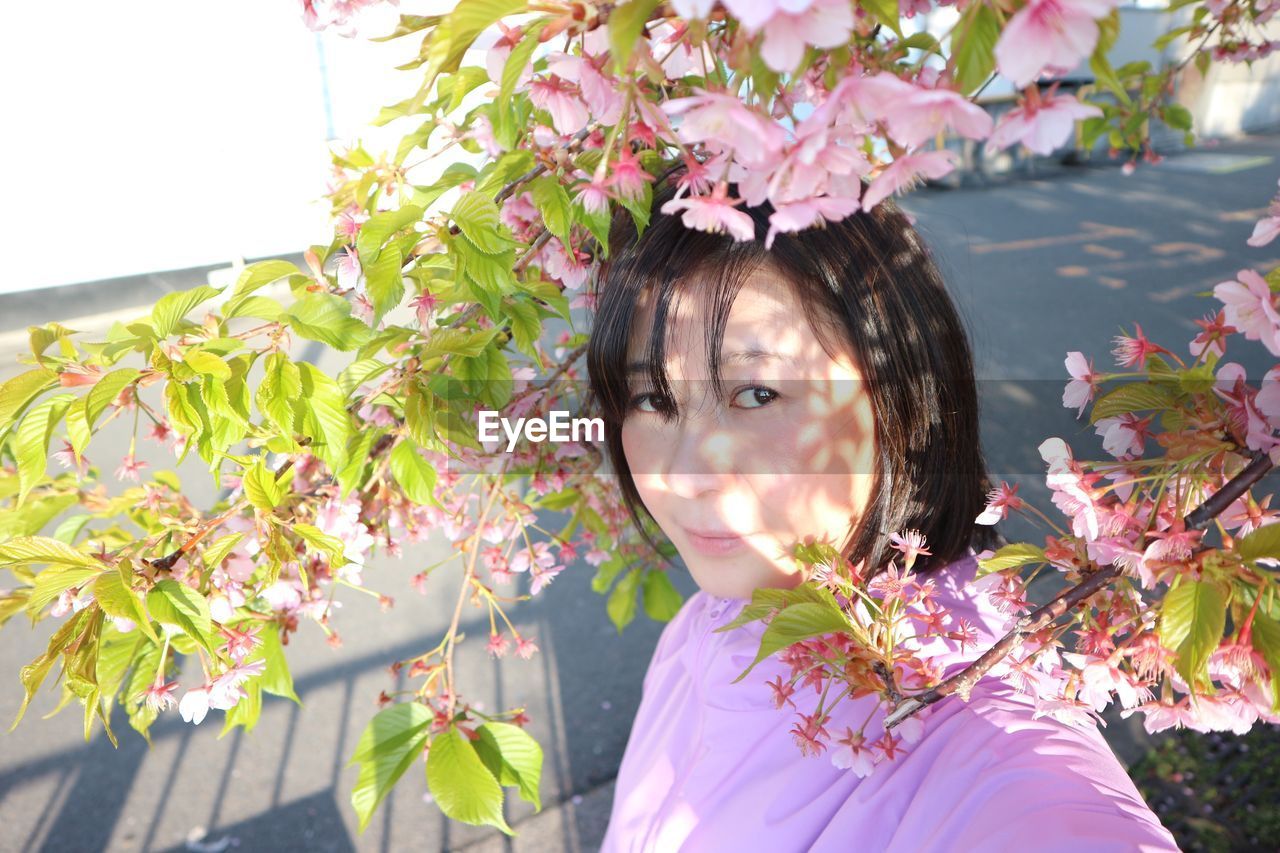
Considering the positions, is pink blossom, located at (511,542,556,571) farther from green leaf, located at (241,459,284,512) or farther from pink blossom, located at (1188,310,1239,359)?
pink blossom, located at (1188,310,1239,359)

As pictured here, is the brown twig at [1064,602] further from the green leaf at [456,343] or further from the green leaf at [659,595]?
the green leaf at [659,595]

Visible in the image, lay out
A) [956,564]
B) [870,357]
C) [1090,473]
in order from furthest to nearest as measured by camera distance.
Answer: [956,564] → [870,357] → [1090,473]

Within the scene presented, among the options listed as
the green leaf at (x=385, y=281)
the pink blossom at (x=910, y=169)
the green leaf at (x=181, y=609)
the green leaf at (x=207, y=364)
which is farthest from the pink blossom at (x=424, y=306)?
the pink blossom at (x=910, y=169)

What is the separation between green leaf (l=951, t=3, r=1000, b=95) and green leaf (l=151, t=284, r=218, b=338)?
60cm

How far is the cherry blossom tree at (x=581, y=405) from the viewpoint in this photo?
1.47 feet

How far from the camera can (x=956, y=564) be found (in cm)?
99

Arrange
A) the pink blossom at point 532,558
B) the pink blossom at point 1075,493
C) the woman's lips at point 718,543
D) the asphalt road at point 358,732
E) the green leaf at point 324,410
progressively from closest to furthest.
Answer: the pink blossom at point 1075,493
the green leaf at point 324,410
the woman's lips at point 718,543
the pink blossom at point 532,558
the asphalt road at point 358,732

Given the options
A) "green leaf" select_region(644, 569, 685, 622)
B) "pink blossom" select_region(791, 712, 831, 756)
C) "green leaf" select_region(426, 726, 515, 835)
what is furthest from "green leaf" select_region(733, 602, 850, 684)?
"green leaf" select_region(644, 569, 685, 622)

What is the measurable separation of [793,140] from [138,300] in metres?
7.14

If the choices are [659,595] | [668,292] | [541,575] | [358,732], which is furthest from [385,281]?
[358,732]

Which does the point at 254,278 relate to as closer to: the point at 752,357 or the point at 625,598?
the point at 752,357

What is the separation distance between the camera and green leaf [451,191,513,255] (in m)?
0.75

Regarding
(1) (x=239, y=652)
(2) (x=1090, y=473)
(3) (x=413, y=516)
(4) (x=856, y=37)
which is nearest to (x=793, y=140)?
(4) (x=856, y=37)

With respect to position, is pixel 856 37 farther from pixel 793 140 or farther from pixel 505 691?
pixel 505 691
